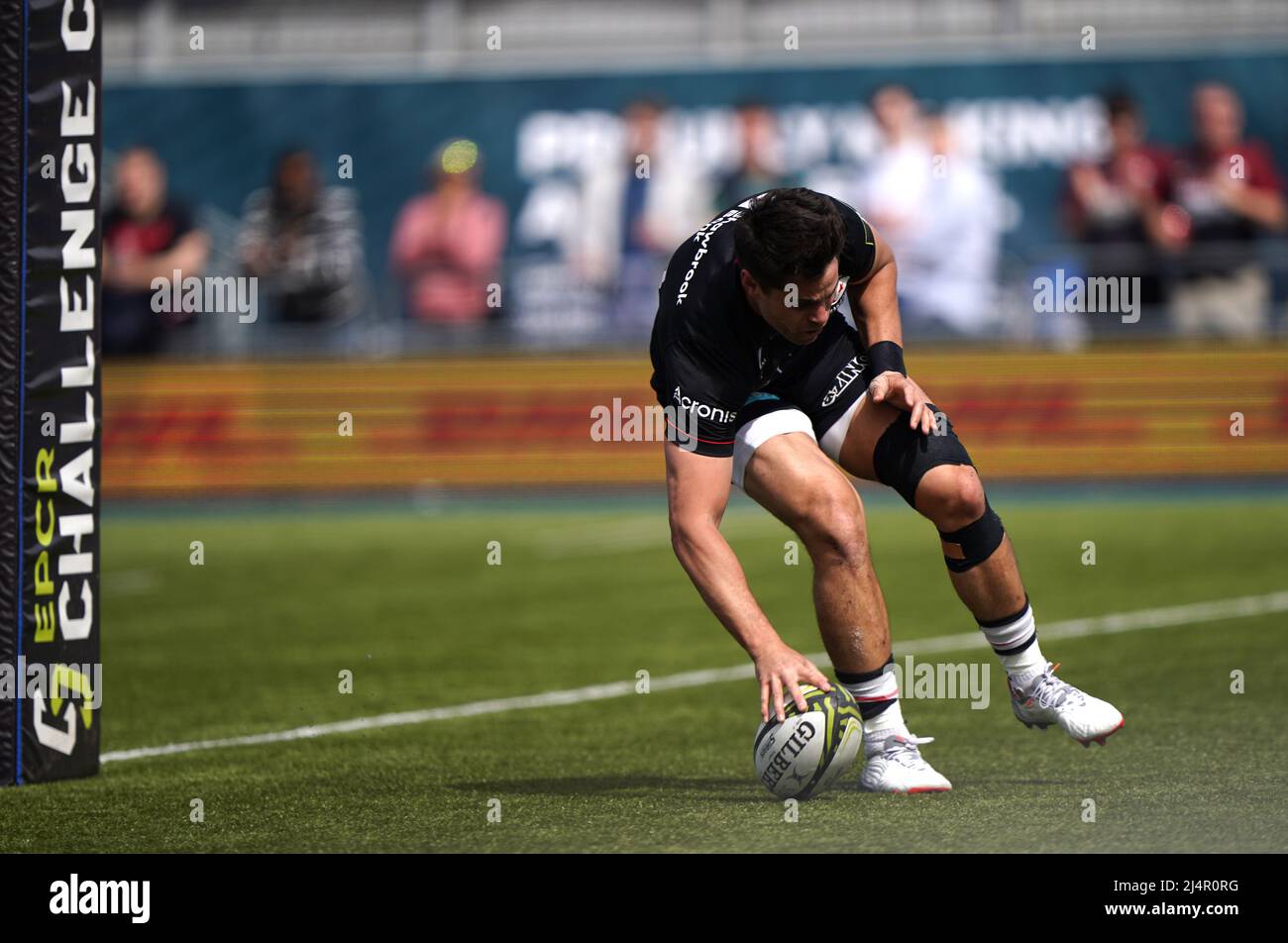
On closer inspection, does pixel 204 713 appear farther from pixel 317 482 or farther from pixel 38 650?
pixel 317 482

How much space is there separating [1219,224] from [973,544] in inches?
484

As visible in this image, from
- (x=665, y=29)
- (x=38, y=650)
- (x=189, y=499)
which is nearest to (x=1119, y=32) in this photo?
(x=665, y=29)

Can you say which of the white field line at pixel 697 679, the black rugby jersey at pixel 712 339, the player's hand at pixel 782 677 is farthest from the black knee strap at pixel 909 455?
the white field line at pixel 697 679

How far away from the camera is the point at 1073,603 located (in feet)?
38.0

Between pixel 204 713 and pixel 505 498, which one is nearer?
pixel 204 713

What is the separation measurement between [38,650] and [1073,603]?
6671 millimetres

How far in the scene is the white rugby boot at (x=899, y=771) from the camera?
Result: 6250 millimetres

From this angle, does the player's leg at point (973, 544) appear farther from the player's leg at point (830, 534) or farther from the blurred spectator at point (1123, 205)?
the blurred spectator at point (1123, 205)

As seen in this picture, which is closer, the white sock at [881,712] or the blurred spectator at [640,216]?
the white sock at [881,712]

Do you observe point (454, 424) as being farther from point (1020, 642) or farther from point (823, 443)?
point (1020, 642)

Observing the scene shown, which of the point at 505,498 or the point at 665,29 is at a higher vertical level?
the point at 665,29

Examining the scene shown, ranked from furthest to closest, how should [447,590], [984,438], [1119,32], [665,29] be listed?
[665,29] → [1119,32] → [984,438] → [447,590]

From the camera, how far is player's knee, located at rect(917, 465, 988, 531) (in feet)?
20.8

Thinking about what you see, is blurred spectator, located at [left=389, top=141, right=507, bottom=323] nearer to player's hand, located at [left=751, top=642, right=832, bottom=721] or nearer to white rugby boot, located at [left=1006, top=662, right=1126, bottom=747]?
white rugby boot, located at [left=1006, top=662, right=1126, bottom=747]
